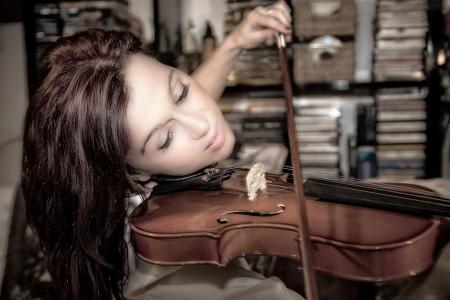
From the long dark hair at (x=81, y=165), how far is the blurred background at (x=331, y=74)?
1056 millimetres

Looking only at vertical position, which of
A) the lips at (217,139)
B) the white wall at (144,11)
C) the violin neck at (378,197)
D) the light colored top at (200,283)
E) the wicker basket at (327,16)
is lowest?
the light colored top at (200,283)

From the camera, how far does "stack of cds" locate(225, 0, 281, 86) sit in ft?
6.76

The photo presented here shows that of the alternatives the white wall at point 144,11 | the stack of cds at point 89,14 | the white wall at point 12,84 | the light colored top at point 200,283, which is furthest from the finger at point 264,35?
the white wall at point 12,84

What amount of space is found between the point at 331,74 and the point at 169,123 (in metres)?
1.36

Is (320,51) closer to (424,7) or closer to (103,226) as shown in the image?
(424,7)

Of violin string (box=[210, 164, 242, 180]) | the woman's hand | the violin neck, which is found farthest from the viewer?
the woman's hand

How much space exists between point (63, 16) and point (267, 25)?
1464 mm

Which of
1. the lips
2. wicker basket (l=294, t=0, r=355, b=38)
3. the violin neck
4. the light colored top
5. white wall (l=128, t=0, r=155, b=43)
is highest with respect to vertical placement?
white wall (l=128, t=0, r=155, b=43)

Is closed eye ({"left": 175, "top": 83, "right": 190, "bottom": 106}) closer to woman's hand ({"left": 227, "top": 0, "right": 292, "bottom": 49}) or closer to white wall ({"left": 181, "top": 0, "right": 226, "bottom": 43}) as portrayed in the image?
woman's hand ({"left": 227, "top": 0, "right": 292, "bottom": 49})

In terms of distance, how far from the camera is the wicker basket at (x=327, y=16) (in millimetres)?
1937

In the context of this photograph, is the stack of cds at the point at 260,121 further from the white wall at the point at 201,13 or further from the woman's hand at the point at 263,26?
the woman's hand at the point at 263,26

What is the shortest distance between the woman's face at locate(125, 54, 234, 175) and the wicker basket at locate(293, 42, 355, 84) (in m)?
1.21

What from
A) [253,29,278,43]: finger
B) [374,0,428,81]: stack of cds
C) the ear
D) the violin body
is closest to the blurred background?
[374,0,428,81]: stack of cds

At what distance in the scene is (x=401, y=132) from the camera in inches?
80.4
